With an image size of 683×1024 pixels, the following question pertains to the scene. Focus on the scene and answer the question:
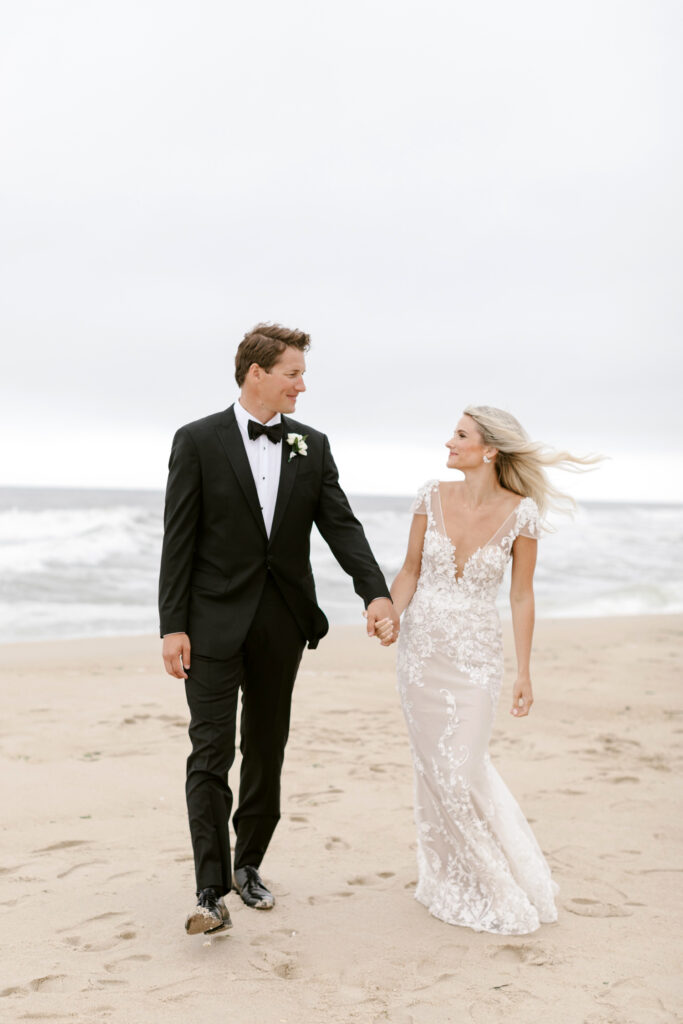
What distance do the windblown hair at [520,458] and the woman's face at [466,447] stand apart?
1.0 inches

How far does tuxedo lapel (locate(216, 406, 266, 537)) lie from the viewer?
3826 millimetres

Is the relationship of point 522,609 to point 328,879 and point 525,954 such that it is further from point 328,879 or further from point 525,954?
point 328,879

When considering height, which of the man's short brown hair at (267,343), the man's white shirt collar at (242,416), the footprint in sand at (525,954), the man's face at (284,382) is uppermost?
the man's short brown hair at (267,343)

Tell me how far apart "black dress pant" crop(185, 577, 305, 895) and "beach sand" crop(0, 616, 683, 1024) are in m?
0.32

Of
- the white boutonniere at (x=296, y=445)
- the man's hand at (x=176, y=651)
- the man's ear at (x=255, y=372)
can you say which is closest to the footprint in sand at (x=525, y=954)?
the man's hand at (x=176, y=651)

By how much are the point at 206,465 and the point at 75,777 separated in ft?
9.33

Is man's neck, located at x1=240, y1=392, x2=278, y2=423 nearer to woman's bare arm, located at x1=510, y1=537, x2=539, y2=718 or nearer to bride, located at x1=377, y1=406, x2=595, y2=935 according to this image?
bride, located at x1=377, y1=406, x2=595, y2=935

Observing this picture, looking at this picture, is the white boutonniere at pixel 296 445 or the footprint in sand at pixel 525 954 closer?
the footprint in sand at pixel 525 954

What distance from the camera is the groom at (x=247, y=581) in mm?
3713

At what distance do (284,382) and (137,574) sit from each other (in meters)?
16.5

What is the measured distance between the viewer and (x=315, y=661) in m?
10.8

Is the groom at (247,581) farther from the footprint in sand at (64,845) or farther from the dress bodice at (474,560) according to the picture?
the footprint in sand at (64,845)

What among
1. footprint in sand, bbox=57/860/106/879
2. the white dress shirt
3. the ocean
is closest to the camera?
the white dress shirt

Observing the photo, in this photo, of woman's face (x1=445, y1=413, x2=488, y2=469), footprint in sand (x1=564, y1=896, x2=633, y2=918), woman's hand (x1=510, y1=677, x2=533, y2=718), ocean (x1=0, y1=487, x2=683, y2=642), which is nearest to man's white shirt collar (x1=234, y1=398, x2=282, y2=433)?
woman's face (x1=445, y1=413, x2=488, y2=469)
